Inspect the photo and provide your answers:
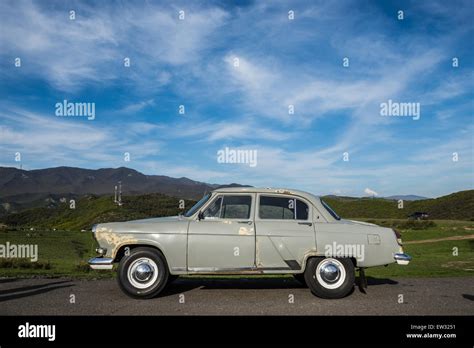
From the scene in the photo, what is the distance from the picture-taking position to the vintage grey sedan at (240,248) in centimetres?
677

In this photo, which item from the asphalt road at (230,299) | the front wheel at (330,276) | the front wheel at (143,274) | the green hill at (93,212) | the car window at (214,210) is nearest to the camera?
the asphalt road at (230,299)

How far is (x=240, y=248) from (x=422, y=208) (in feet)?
283

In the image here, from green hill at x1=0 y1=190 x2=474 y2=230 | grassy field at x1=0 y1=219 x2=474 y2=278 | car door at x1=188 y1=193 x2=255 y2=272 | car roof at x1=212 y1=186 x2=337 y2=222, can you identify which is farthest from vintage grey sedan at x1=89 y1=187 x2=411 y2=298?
green hill at x1=0 y1=190 x2=474 y2=230

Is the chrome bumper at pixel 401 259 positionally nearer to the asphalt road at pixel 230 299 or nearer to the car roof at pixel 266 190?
the asphalt road at pixel 230 299

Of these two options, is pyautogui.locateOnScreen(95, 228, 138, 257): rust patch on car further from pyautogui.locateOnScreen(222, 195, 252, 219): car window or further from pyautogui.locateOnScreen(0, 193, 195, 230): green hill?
pyautogui.locateOnScreen(0, 193, 195, 230): green hill

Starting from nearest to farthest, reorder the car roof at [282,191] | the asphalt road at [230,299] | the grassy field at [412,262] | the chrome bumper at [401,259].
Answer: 1. the asphalt road at [230,299]
2. the chrome bumper at [401,259]
3. the car roof at [282,191]
4. the grassy field at [412,262]

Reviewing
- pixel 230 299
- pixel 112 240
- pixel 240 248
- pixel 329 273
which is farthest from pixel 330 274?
pixel 112 240

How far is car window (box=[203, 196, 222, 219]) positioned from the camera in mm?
7125

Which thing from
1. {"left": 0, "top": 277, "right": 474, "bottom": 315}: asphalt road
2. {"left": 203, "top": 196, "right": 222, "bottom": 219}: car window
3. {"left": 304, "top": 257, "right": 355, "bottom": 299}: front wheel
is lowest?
{"left": 0, "top": 277, "right": 474, "bottom": 315}: asphalt road

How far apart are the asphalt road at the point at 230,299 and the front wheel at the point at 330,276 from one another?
0.18m

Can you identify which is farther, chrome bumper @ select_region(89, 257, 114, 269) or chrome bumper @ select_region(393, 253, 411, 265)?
chrome bumper @ select_region(393, 253, 411, 265)

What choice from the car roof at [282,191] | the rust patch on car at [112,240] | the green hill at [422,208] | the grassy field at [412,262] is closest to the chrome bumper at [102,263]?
the rust patch on car at [112,240]
